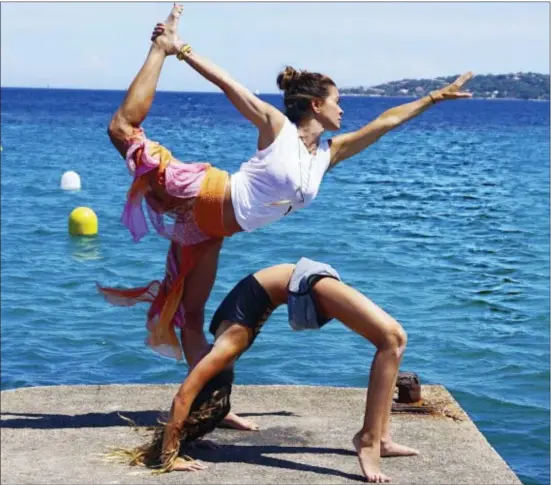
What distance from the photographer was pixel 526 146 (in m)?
53.3

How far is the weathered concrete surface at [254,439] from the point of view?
545 centimetres

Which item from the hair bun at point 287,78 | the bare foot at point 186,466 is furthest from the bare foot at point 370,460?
the hair bun at point 287,78

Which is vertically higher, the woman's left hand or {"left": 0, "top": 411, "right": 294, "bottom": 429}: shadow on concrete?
the woman's left hand

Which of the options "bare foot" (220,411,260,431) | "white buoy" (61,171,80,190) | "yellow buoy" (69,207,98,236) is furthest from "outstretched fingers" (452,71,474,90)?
"white buoy" (61,171,80,190)

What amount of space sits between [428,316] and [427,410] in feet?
22.1

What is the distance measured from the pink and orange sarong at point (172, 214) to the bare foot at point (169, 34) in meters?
0.44

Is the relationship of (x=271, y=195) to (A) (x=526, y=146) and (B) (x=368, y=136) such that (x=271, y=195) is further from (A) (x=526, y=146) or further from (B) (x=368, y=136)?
(A) (x=526, y=146)

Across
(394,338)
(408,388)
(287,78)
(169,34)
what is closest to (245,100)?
(287,78)

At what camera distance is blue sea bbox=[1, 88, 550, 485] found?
10469 millimetres

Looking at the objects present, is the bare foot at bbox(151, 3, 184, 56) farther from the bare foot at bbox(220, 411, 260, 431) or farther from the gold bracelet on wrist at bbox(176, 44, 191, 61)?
the bare foot at bbox(220, 411, 260, 431)

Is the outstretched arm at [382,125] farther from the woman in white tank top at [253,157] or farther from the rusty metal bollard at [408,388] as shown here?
the rusty metal bollard at [408,388]

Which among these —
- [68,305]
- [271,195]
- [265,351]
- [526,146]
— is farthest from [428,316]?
[526,146]

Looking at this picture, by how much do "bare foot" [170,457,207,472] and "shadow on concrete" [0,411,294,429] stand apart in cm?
72

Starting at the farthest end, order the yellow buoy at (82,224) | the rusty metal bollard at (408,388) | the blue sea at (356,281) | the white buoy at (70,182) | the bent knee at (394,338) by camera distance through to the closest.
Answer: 1. the white buoy at (70,182)
2. the yellow buoy at (82,224)
3. the blue sea at (356,281)
4. the rusty metal bollard at (408,388)
5. the bent knee at (394,338)
